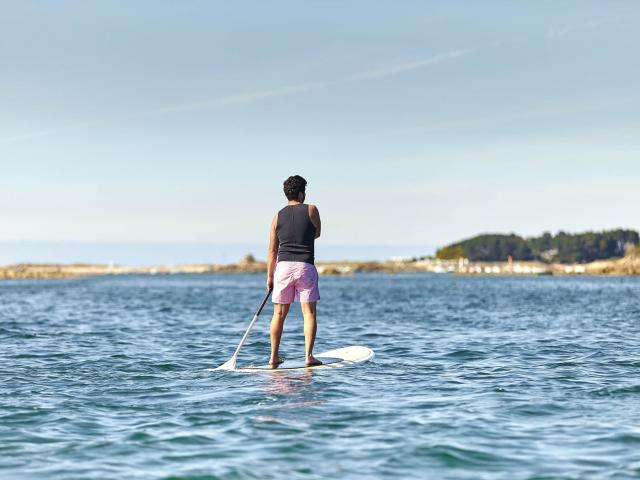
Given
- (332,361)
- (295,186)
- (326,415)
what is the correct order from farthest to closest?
1. (332,361)
2. (295,186)
3. (326,415)

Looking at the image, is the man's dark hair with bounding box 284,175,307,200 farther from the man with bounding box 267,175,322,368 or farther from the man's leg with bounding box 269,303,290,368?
the man's leg with bounding box 269,303,290,368

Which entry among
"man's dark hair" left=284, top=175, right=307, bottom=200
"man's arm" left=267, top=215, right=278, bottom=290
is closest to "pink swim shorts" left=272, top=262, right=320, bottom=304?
"man's arm" left=267, top=215, right=278, bottom=290

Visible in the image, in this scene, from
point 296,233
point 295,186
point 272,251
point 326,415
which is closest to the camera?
point 326,415

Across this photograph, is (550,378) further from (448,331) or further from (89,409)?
(448,331)

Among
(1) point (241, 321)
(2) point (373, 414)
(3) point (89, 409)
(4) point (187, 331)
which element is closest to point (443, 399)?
(2) point (373, 414)

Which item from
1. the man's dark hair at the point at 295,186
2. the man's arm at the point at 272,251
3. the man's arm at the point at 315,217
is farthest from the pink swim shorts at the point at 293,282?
the man's dark hair at the point at 295,186

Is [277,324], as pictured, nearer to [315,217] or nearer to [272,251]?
[272,251]

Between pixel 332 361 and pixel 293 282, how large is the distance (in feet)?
6.20

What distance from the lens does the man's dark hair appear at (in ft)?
42.6

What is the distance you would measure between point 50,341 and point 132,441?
532 inches

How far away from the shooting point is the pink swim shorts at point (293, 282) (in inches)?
508

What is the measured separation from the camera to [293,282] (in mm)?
12938

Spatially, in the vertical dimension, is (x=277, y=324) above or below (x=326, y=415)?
above

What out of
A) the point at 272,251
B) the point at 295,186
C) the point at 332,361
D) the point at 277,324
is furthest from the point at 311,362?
the point at 295,186
